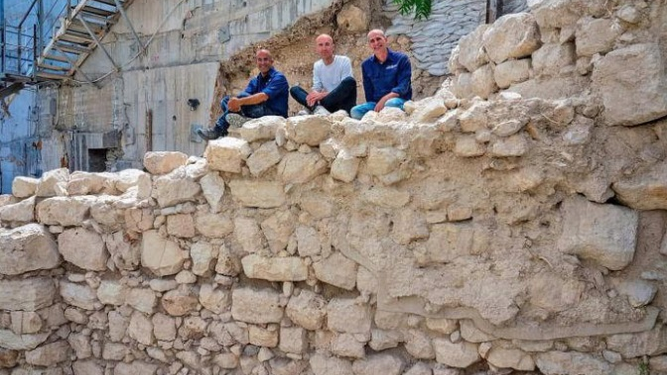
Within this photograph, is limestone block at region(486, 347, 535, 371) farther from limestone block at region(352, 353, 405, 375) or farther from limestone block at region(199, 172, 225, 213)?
limestone block at region(199, 172, 225, 213)

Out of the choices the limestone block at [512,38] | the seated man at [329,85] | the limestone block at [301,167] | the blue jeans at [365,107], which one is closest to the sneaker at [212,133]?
the seated man at [329,85]

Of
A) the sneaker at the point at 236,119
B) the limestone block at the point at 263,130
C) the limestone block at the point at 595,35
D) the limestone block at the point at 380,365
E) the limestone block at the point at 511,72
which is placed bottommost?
the limestone block at the point at 380,365

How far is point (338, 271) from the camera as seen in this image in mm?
2451

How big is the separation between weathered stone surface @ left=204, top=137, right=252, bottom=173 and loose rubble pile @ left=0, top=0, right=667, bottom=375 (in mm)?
11

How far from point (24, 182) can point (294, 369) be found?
2.32 meters

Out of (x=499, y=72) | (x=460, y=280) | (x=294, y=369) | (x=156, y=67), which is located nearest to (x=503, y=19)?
(x=499, y=72)

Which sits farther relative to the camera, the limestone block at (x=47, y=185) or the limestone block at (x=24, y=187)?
the limestone block at (x=24, y=187)

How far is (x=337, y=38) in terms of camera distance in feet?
25.5

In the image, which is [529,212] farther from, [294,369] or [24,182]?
[24,182]

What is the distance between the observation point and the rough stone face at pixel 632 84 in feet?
6.36

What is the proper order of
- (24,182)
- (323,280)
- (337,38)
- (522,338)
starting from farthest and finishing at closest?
(337,38) < (24,182) < (323,280) < (522,338)

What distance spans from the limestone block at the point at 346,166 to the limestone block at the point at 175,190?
908 millimetres

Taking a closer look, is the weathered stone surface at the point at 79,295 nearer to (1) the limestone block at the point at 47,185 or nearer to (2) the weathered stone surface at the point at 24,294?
(2) the weathered stone surface at the point at 24,294

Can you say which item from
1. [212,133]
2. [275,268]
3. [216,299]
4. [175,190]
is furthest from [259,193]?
[212,133]
